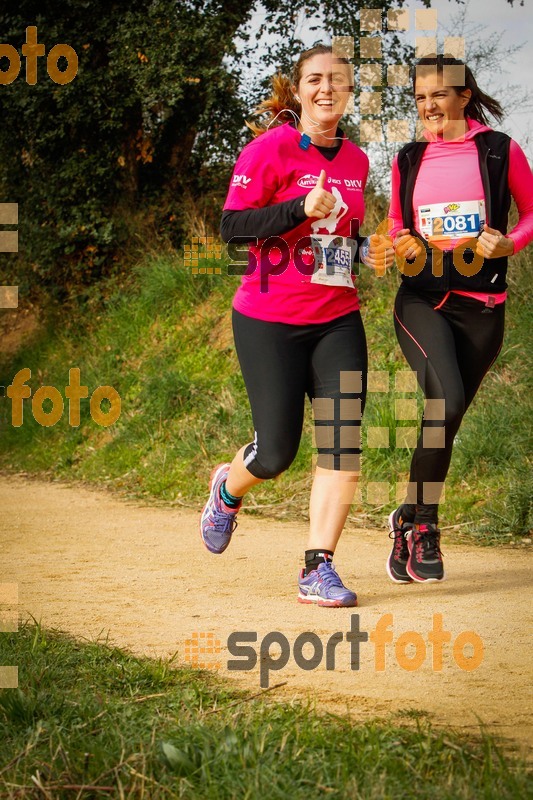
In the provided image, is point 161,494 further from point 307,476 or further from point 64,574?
point 64,574

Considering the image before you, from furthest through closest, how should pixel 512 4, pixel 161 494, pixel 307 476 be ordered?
1. pixel 512 4
2. pixel 161 494
3. pixel 307 476

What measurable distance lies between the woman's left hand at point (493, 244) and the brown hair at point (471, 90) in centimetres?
72

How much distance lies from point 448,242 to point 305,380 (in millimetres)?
910

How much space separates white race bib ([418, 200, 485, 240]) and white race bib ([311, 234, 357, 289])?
410mm

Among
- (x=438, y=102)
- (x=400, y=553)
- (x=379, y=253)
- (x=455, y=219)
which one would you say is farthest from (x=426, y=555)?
(x=438, y=102)

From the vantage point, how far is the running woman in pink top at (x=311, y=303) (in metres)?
4.60

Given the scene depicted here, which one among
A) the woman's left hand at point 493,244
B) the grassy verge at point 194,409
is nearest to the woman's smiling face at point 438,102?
the woman's left hand at point 493,244

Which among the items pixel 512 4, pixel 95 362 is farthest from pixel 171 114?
pixel 512 4

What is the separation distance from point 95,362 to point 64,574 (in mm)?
7172

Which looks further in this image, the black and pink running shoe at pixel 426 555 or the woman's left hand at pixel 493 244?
the black and pink running shoe at pixel 426 555

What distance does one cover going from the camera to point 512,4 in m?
11.9

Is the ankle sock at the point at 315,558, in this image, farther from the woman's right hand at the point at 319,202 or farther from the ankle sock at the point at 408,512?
the woman's right hand at the point at 319,202

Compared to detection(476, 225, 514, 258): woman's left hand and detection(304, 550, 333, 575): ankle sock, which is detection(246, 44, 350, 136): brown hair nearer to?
detection(476, 225, 514, 258): woman's left hand

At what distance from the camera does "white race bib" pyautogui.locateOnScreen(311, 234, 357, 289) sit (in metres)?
4.59
